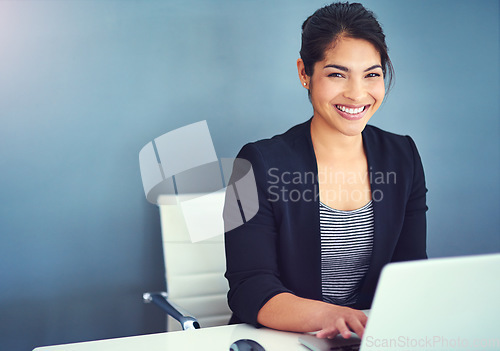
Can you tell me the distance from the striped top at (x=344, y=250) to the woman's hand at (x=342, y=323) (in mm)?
332

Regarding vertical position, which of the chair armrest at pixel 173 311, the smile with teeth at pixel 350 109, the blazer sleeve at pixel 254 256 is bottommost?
the chair armrest at pixel 173 311

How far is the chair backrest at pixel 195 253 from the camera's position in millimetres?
2002

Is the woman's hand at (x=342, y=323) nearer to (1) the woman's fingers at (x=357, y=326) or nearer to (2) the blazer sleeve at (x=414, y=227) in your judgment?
(1) the woman's fingers at (x=357, y=326)

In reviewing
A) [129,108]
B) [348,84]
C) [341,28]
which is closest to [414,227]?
[348,84]

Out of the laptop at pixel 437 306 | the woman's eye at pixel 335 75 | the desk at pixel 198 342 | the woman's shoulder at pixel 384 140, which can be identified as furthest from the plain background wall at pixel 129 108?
the laptop at pixel 437 306

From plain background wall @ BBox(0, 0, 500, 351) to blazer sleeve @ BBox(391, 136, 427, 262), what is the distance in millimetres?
955

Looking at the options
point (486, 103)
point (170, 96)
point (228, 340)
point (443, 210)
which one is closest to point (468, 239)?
point (443, 210)

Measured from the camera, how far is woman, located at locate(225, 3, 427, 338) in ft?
4.91

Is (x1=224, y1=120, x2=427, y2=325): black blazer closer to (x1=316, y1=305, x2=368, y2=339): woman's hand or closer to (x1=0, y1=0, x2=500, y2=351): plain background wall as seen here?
(x1=316, y1=305, x2=368, y2=339): woman's hand

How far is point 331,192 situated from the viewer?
1.58m

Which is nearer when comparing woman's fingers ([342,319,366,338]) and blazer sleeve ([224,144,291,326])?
woman's fingers ([342,319,366,338])

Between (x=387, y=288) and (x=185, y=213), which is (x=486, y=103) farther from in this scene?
(x=387, y=288)

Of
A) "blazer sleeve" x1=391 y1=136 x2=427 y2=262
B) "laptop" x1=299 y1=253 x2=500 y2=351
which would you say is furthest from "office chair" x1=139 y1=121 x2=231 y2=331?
"laptop" x1=299 y1=253 x2=500 y2=351

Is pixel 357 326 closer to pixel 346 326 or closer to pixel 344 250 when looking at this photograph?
pixel 346 326
